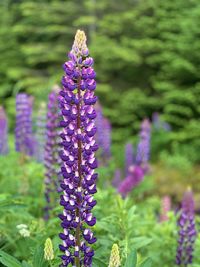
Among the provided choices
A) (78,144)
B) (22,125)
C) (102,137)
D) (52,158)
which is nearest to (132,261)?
(78,144)

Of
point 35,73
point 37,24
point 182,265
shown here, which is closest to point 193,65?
point 35,73

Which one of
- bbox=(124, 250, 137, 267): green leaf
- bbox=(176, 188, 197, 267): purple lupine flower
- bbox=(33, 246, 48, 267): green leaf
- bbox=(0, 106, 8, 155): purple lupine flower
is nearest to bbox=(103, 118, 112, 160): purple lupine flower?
bbox=(0, 106, 8, 155): purple lupine flower

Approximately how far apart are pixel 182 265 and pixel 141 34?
13251 millimetres

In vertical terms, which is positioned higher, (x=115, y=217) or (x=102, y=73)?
(x=102, y=73)

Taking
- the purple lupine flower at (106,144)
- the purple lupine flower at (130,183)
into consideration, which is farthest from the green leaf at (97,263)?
the purple lupine flower at (106,144)

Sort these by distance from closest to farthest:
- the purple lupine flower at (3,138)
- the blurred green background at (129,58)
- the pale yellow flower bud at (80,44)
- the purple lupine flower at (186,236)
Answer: the pale yellow flower bud at (80,44), the purple lupine flower at (186,236), the purple lupine flower at (3,138), the blurred green background at (129,58)

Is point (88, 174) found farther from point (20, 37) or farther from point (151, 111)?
point (20, 37)

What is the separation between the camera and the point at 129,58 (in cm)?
1506

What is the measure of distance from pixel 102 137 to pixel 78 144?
20.7 feet

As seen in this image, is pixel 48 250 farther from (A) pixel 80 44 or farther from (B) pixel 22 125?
(B) pixel 22 125

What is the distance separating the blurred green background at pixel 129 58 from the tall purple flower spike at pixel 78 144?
36.0ft

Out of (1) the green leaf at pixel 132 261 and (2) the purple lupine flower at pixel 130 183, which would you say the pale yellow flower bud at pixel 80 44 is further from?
(2) the purple lupine flower at pixel 130 183

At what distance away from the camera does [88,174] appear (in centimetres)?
237

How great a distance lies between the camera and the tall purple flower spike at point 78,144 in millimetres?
2320
